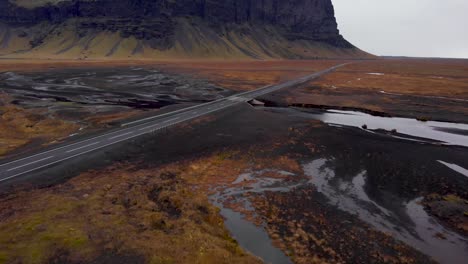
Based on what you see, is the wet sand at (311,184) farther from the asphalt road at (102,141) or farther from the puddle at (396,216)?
the asphalt road at (102,141)

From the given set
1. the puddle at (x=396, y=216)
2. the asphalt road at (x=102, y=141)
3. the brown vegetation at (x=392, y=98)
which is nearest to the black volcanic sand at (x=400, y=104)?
the brown vegetation at (x=392, y=98)

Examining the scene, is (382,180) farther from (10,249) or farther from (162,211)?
(10,249)

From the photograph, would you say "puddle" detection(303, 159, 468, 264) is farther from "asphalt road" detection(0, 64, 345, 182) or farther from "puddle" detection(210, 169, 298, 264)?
"asphalt road" detection(0, 64, 345, 182)

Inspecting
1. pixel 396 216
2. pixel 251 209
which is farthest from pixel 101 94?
pixel 396 216

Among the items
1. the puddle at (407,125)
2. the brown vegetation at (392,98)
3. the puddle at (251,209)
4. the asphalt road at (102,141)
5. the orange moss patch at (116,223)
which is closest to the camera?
the orange moss patch at (116,223)

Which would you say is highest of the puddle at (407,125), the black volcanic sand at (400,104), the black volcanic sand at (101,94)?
the black volcanic sand at (400,104)

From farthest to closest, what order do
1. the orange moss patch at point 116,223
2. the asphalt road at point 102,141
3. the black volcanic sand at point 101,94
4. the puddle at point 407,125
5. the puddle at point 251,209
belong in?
the black volcanic sand at point 101,94
the puddle at point 407,125
the asphalt road at point 102,141
the puddle at point 251,209
the orange moss patch at point 116,223

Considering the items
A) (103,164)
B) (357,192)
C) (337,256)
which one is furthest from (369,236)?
(103,164)
